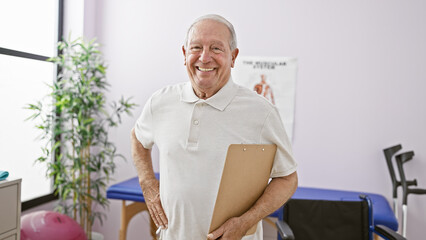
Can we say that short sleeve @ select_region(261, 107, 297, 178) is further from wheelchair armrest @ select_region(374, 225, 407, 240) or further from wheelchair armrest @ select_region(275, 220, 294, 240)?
wheelchair armrest @ select_region(374, 225, 407, 240)

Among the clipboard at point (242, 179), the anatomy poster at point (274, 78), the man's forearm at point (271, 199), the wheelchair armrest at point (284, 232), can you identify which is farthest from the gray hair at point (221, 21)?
the anatomy poster at point (274, 78)

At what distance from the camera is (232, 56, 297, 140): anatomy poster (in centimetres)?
301

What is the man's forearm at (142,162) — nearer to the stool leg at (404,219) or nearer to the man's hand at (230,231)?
the man's hand at (230,231)

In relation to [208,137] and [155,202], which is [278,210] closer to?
[155,202]

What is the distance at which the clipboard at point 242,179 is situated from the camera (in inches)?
44.3

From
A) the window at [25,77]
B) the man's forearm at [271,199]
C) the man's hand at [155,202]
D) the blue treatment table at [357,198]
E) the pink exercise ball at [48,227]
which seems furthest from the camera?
the window at [25,77]

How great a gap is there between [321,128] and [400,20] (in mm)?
1028

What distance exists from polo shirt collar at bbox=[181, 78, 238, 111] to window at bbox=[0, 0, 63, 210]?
6.53 ft

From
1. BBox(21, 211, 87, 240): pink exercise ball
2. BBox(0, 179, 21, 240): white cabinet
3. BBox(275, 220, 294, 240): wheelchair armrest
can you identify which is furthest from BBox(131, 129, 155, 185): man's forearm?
BBox(21, 211, 87, 240): pink exercise ball

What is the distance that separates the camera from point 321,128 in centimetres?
296

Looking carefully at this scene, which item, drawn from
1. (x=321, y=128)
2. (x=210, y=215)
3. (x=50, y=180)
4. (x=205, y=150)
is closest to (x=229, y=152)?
(x=205, y=150)

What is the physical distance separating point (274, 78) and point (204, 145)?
6.37ft

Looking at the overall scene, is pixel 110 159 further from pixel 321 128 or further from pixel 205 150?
pixel 205 150

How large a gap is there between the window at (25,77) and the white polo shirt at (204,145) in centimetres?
199
